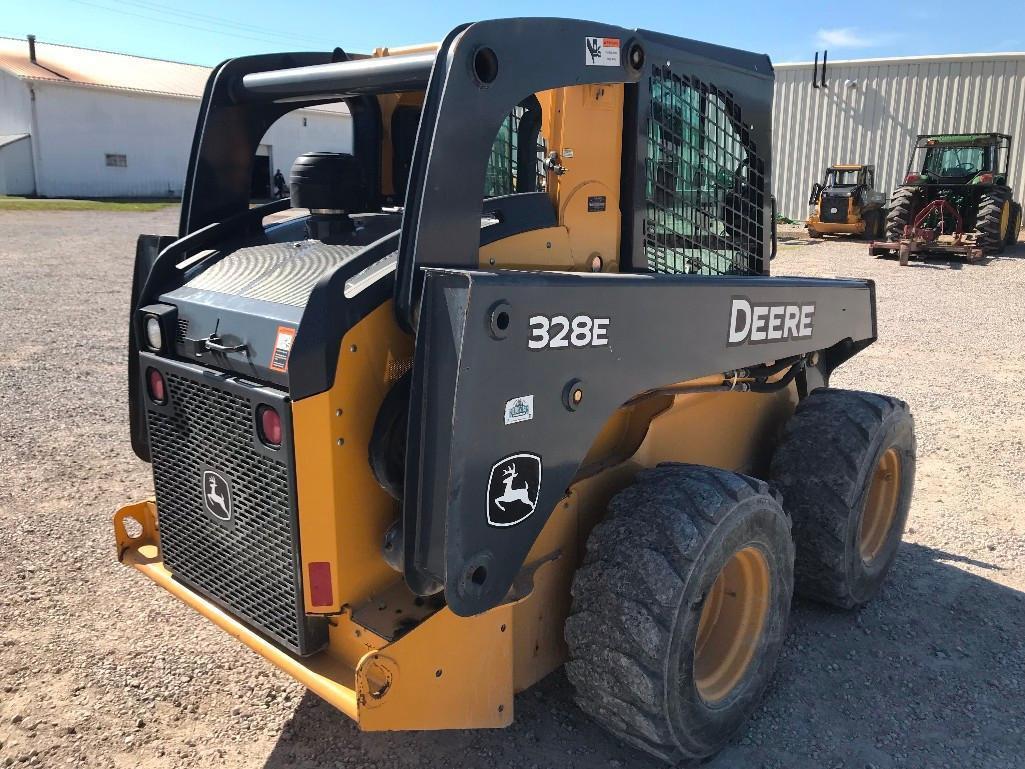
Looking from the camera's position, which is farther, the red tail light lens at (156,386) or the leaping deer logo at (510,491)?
the red tail light lens at (156,386)

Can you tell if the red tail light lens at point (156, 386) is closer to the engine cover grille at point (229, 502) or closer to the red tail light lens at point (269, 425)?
the engine cover grille at point (229, 502)

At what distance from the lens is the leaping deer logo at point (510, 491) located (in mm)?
2197

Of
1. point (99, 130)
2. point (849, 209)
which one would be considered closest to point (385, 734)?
point (849, 209)

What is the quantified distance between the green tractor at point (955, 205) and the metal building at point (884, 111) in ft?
16.2

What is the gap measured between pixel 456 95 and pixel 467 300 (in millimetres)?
561

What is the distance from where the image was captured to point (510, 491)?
2.22m

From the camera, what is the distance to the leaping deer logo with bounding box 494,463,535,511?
2.20 metres

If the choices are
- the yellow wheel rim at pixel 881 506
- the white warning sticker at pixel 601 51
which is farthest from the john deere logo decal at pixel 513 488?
the yellow wheel rim at pixel 881 506

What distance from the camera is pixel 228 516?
267 cm

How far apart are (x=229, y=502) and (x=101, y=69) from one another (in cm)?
4357

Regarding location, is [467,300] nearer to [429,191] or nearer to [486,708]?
[429,191]

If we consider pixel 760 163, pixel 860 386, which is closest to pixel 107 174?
pixel 860 386

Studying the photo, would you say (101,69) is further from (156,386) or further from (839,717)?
(839,717)

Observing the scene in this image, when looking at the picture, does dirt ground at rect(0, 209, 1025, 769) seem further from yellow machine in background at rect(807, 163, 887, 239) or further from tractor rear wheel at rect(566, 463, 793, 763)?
yellow machine in background at rect(807, 163, 887, 239)
